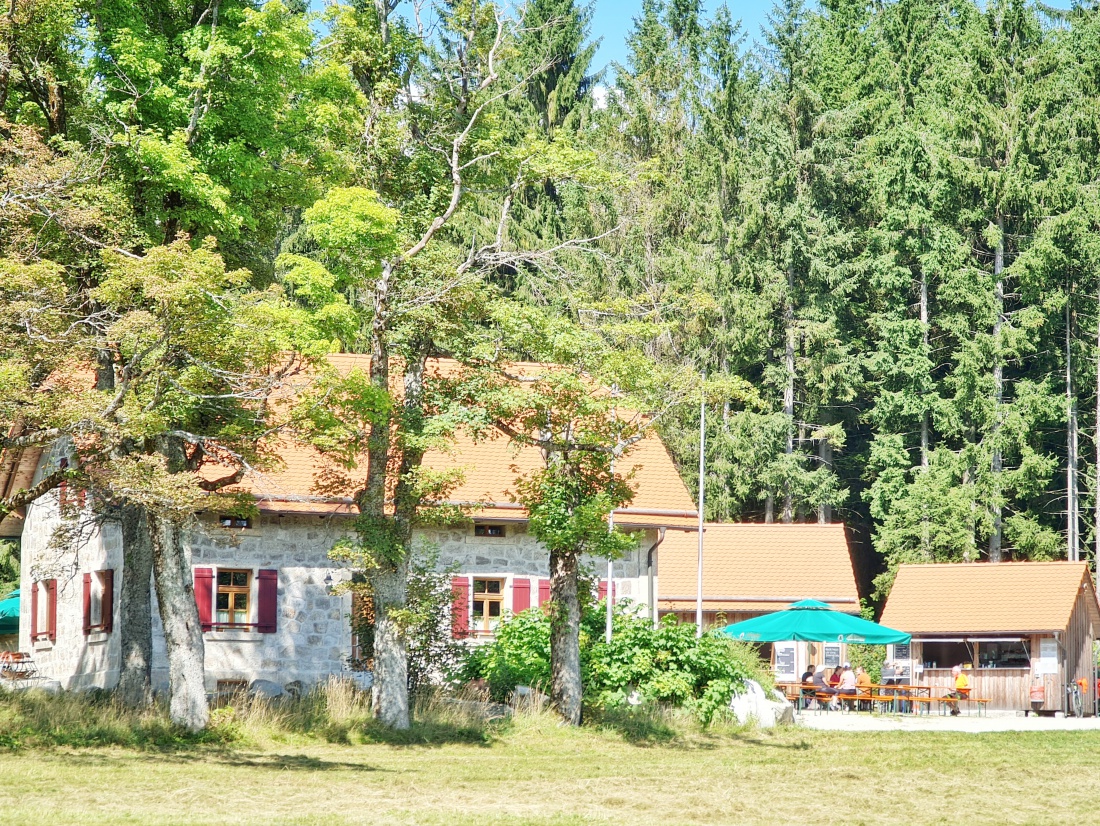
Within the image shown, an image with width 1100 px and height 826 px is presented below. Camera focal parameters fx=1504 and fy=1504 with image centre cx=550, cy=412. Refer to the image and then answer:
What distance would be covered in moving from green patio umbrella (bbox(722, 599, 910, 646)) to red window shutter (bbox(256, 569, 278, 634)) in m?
8.51

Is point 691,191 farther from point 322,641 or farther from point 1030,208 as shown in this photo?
point 322,641

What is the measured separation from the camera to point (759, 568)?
125ft

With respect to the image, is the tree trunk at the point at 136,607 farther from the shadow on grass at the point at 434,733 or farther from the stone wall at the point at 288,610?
the shadow on grass at the point at 434,733

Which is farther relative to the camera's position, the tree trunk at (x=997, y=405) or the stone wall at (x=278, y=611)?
the tree trunk at (x=997, y=405)

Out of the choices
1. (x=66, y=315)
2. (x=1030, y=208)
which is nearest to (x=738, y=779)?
(x=66, y=315)

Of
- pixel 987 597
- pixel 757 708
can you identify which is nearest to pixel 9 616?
pixel 757 708

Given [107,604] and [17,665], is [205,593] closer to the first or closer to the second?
Answer: [107,604]

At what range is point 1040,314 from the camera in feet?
144

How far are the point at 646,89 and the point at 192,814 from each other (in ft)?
132

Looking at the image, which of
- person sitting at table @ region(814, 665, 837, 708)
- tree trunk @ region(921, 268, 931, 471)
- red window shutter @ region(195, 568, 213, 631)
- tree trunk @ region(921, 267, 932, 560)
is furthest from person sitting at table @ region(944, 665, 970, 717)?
red window shutter @ region(195, 568, 213, 631)

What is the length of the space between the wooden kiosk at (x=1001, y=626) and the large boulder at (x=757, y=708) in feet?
35.1

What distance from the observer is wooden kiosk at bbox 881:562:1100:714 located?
34.6 meters

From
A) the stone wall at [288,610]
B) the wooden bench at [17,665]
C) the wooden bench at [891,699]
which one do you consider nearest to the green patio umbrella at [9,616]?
the wooden bench at [17,665]

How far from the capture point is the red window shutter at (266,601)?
25.3m
